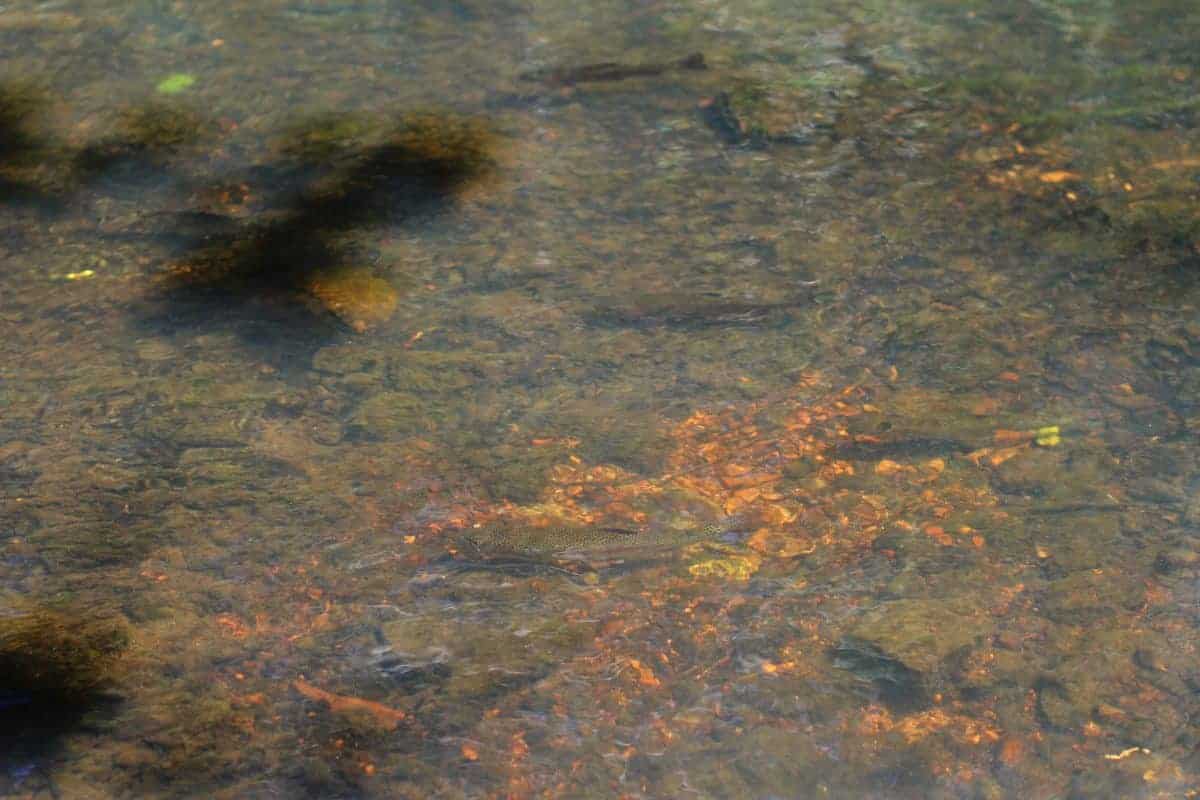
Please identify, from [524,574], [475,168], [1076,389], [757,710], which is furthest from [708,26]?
[757,710]

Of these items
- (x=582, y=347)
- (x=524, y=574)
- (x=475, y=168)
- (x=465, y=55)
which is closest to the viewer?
(x=524, y=574)

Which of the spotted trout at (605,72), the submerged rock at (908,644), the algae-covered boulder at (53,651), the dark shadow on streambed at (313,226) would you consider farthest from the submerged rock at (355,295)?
the submerged rock at (908,644)

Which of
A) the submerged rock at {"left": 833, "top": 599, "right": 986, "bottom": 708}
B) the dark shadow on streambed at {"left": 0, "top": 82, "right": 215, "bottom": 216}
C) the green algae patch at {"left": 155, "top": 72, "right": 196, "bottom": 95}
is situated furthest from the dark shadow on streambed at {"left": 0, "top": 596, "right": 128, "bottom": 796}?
the green algae patch at {"left": 155, "top": 72, "right": 196, "bottom": 95}

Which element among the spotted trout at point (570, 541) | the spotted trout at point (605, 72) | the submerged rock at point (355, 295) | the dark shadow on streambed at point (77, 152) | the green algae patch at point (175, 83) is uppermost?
the spotted trout at point (605, 72)

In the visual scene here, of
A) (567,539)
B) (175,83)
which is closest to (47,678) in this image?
(567,539)

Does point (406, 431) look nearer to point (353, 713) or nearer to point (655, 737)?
point (353, 713)

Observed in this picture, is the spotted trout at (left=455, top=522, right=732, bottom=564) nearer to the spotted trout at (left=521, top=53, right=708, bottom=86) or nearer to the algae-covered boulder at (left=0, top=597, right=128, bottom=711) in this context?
the algae-covered boulder at (left=0, top=597, right=128, bottom=711)

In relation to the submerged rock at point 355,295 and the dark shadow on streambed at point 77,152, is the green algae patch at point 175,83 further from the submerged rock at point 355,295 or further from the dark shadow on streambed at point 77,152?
the submerged rock at point 355,295
